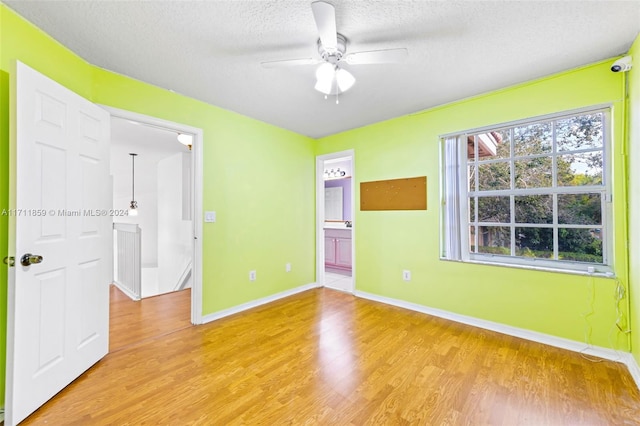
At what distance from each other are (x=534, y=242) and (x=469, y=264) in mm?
620

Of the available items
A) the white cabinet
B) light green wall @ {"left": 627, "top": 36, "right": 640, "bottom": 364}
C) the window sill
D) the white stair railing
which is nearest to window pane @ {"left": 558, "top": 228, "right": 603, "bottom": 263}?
the window sill

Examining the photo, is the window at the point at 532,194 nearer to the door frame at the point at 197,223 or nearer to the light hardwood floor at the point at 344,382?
the light hardwood floor at the point at 344,382

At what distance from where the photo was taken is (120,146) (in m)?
4.50

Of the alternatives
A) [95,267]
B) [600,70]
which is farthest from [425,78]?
[95,267]

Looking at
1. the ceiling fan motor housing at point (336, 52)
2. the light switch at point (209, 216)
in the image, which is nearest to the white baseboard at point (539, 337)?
the light switch at point (209, 216)

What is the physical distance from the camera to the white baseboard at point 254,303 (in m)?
Result: 2.86

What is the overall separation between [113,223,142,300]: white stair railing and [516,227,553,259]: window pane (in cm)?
469

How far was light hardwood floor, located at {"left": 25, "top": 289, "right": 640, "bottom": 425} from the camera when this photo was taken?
151 centimetres

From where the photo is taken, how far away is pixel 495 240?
275cm

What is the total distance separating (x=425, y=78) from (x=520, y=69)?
2.56 feet

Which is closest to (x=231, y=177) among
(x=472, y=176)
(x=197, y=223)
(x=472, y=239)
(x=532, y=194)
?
(x=197, y=223)

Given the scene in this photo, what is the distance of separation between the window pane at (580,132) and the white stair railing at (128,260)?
16.8ft

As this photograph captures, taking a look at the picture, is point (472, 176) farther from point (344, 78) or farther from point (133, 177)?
point (133, 177)

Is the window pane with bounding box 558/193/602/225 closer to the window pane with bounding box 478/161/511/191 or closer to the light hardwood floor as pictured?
the window pane with bounding box 478/161/511/191
